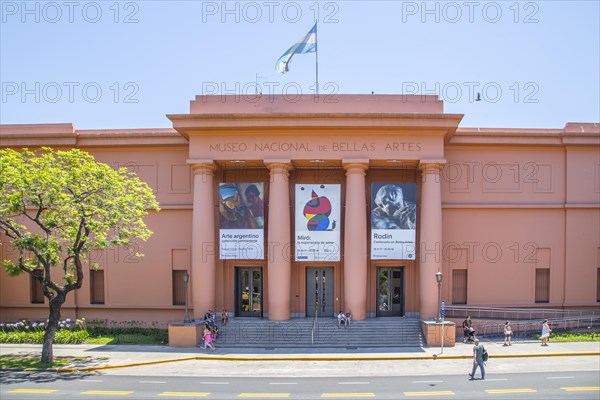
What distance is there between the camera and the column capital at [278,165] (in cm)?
2675

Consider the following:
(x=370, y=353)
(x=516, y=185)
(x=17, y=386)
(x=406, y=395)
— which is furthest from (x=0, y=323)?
(x=516, y=185)

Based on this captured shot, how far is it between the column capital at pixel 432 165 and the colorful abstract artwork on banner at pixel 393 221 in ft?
3.83

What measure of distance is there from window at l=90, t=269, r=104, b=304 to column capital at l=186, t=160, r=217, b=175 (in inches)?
382

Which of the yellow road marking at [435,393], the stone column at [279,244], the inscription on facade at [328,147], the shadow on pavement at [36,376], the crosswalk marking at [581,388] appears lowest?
the shadow on pavement at [36,376]

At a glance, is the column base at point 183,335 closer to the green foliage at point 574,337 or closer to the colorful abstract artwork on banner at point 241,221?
the colorful abstract artwork on banner at point 241,221

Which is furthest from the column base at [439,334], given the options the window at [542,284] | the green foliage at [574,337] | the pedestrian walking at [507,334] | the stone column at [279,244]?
the window at [542,284]

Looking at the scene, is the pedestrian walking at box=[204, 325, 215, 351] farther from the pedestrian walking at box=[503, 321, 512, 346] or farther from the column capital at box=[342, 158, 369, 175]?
the pedestrian walking at box=[503, 321, 512, 346]

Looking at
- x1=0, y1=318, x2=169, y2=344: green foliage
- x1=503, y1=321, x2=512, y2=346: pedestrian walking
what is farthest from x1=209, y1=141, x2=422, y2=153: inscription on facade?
x1=0, y1=318, x2=169, y2=344: green foliage

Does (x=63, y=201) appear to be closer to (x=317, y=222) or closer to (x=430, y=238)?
(x=317, y=222)

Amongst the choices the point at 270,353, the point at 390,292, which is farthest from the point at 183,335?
the point at 390,292

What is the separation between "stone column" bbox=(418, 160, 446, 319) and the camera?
26.7 m

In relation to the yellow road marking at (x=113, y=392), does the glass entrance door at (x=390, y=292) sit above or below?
above

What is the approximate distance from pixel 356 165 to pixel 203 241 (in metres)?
9.86

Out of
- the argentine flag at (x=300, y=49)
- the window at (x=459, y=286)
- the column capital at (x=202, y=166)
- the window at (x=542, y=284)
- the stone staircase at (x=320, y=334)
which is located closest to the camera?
the stone staircase at (x=320, y=334)
